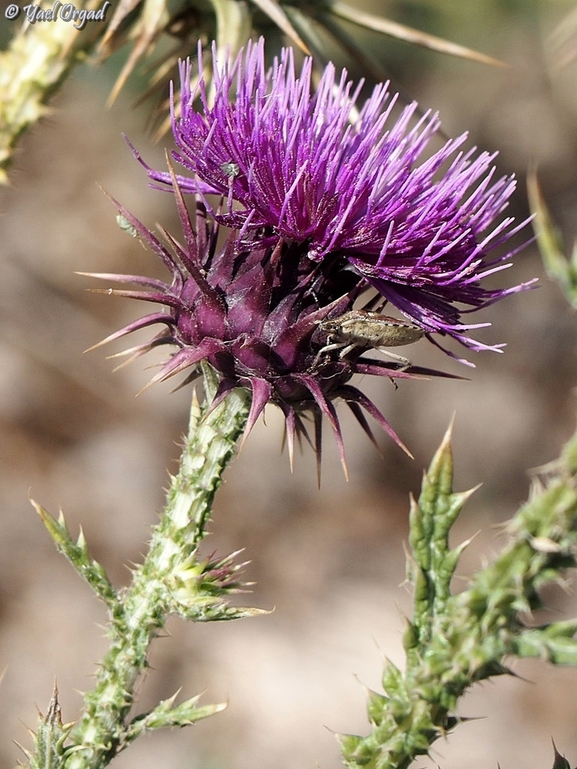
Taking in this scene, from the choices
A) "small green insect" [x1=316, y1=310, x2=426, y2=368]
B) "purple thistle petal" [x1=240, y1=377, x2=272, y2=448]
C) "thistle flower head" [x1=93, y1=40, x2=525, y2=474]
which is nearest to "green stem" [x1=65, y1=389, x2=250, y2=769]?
"purple thistle petal" [x1=240, y1=377, x2=272, y2=448]

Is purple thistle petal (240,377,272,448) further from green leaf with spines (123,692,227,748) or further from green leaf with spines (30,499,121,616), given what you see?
green leaf with spines (123,692,227,748)

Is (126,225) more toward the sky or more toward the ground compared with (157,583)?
more toward the sky

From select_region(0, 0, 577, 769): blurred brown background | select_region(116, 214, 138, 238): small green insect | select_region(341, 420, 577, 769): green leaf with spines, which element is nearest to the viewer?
select_region(341, 420, 577, 769): green leaf with spines

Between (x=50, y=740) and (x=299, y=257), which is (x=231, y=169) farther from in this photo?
(x=50, y=740)

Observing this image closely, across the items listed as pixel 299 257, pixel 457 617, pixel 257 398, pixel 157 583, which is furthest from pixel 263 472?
pixel 457 617

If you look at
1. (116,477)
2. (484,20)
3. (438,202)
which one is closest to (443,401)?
(116,477)

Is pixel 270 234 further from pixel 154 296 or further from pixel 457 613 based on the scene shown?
pixel 457 613

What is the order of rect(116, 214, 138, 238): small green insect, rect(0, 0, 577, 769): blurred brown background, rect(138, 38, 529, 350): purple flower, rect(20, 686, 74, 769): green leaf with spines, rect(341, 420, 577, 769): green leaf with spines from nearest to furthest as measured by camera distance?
1. rect(341, 420, 577, 769): green leaf with spines
2. rect(20, 686, 74, 769): green leaf with spines
3. rect(138, 38, 529, 350): purple flower
4. rect(116, 214, 138, 238): small green insect
5. rect(0, 0, 577, 769): blurred brown background
